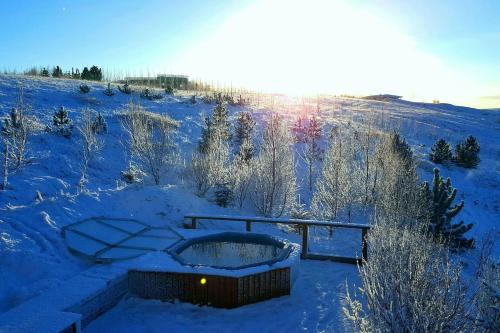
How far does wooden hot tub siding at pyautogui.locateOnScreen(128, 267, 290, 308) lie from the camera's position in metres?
6.57

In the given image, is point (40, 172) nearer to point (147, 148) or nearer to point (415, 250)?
point (147, 148)

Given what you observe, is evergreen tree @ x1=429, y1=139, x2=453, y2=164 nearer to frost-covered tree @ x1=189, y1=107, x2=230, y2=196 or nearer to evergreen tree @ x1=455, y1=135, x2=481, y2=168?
evergreen tree @ x1=455, y1=135, x2=481, y2=168

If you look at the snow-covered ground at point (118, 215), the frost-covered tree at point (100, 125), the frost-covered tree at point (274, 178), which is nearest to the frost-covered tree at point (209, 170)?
the snow-covered ground at point (118, 215)

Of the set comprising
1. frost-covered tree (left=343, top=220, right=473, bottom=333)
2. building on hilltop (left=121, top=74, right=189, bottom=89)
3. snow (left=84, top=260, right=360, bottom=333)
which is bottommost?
snow (left=84, top=260, right=360, bottom=333)

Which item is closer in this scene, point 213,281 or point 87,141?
point 213,281

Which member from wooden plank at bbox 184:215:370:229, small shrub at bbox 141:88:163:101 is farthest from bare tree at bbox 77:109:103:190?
small shrub at bbox 141:88:163:101

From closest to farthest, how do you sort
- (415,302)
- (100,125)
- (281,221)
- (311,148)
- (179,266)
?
(415,302) < (179,266) < (281,221) < (100,125) < (311,148)

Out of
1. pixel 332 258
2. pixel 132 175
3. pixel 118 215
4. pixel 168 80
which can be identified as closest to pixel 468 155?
pixel 332 258

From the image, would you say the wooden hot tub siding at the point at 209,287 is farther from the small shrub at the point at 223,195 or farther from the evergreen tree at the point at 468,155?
the evergreen tree at the point at 468,155

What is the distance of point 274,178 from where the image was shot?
48.3 ft

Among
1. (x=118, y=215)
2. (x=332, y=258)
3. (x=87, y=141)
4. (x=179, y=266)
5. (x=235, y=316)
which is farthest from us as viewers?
(x=87, y=141)

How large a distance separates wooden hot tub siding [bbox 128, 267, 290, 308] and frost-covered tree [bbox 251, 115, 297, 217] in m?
7.79

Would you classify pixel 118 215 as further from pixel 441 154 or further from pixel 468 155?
pixel 468 155

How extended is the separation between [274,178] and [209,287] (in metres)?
8.39
